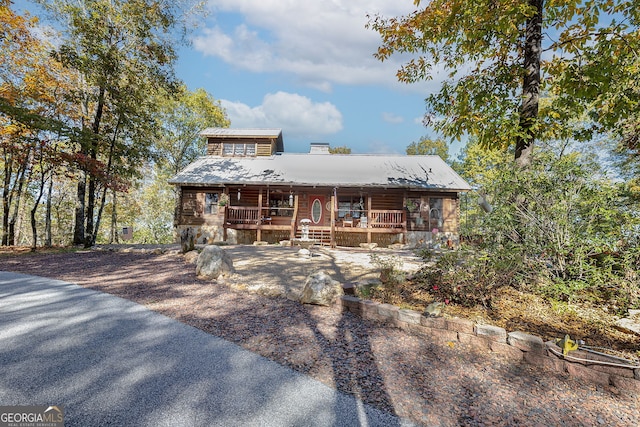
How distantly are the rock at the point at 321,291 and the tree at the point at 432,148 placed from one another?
2686cm

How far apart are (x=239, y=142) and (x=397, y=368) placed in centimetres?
1715

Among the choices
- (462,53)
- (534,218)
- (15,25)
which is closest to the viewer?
(534,218)

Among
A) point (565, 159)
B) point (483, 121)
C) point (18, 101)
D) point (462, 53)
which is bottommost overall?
point (565, 159)

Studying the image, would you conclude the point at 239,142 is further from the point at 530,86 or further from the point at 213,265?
the point at 530,86

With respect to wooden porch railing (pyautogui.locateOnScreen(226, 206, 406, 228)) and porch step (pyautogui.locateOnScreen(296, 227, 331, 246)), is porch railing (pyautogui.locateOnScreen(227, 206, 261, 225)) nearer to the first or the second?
wooden porch railing (pyautogui.locateOnScreen(226, 206, 406, 228))

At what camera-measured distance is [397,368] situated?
2.76m

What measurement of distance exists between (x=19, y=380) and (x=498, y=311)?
17.3ft

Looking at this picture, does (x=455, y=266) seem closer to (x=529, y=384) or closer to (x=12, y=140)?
(x=529, y=384)

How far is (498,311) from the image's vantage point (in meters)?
3.79

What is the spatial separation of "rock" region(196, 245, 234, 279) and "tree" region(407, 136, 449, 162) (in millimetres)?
26292

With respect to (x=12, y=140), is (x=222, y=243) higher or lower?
lower

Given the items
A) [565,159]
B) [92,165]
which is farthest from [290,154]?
[565,159]

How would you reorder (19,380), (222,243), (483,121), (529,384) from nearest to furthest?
1. (19,380)
2. (529,384)
3. (483,121)
4. (222,243)

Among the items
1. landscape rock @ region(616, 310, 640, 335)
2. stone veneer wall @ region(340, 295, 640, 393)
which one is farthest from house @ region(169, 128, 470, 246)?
landscape rock @ region(616, 310, 640, 335)
